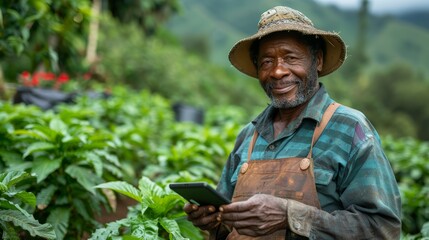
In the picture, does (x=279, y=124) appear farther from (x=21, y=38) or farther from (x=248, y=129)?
(x=21, y=38)

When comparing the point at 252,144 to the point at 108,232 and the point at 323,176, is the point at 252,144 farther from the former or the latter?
the point at 108,232

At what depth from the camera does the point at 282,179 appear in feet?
9.26

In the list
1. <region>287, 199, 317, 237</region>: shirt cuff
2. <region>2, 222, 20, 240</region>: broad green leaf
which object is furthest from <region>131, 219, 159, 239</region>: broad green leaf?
<region>287, 199, 317, 237</region>: shirt cuff

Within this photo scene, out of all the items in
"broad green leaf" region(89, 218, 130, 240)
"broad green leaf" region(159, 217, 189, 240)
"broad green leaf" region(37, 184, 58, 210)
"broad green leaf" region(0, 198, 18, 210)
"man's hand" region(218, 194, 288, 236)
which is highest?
"man's hand" region(218, 194, 288, 236)

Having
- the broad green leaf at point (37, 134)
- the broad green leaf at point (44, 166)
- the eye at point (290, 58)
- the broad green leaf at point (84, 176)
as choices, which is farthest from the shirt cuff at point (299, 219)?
the broad green leaf at point (37, 134)

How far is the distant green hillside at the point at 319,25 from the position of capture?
126375 millimetres

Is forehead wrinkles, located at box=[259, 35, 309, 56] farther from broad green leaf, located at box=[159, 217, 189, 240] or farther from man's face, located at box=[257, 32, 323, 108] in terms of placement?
broad green leaf, located at box=[159, 217, 189, 240]

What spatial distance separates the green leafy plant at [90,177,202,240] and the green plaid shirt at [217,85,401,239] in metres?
0.63

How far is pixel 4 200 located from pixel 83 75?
39.1 ft

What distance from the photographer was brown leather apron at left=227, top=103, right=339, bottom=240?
2.76 m

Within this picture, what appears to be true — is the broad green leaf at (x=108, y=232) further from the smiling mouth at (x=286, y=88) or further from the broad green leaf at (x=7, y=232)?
the smiling mouth at (x=286, y=88)

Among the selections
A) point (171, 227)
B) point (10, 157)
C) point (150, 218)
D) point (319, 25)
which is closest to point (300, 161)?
point (171, 227)

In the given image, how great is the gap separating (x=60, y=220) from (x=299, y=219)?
1.90 meters

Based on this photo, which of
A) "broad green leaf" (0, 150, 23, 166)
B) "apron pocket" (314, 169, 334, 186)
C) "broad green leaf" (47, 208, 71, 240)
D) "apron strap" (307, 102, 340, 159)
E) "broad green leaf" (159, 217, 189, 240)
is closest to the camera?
"apron pocket" (314, 169, 334, 186)
